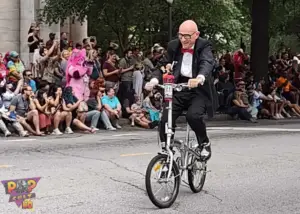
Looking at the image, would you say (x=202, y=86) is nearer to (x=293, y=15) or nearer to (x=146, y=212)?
(x=146, y=212)

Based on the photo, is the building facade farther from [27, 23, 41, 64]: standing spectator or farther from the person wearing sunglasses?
the person wearing sunglasses

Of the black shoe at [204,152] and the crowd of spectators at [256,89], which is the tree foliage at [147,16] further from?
the black shoe at [204,152]

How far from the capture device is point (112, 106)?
52.7 ft

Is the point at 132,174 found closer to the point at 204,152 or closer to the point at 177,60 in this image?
the point at 204,152

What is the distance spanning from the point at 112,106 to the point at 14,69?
2700 mm

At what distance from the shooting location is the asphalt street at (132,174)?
6992 millimetres

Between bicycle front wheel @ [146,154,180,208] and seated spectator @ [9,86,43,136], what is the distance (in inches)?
311

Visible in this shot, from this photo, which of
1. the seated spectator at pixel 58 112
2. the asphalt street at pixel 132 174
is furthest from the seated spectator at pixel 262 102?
the seated spectator at pixel 58 112

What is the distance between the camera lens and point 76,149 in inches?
458

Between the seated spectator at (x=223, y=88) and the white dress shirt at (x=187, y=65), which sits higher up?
the white dress shirt at (x=187, y=65)

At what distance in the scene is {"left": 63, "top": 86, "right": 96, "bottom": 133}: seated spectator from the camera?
49.6ft

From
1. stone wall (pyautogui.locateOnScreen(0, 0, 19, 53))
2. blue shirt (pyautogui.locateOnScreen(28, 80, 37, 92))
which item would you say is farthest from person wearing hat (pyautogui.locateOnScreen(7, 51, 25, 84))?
stone wall (pyautogui.locateOnScreen(0, 0, 19, 53))

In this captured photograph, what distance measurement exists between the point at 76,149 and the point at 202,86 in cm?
495

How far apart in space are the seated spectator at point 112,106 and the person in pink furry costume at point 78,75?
0.54 metres
